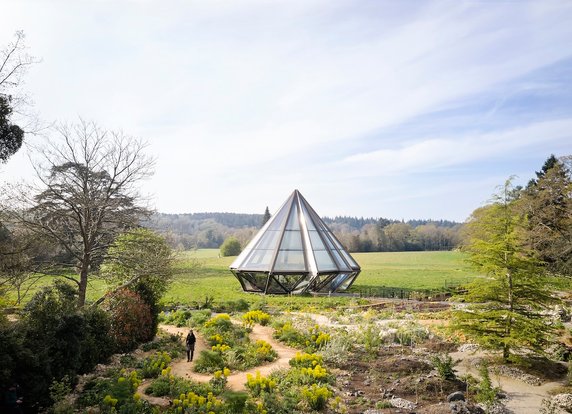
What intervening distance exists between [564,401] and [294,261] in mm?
17867

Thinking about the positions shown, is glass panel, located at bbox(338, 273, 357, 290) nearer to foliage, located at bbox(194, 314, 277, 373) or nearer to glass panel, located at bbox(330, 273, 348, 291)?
glass panel, located at bbox(330, 273, 348, 291)

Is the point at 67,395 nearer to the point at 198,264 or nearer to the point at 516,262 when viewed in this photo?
the point at 198,264

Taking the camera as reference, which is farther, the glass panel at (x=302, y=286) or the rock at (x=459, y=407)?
the glass panel at (x=302, y=286)

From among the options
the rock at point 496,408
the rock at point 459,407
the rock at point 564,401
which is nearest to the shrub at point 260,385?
the rock at point 459,407

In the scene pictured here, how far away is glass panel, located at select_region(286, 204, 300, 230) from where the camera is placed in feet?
91.0

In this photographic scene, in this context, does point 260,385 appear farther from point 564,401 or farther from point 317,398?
point 564,401

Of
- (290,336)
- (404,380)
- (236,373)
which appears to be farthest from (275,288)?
(404,380)

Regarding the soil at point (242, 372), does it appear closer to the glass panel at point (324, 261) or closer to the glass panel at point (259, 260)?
the glass panel at point (259, 260)

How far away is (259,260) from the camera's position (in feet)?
85.8

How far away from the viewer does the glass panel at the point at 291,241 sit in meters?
26.4

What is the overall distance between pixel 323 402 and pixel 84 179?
33.6ft

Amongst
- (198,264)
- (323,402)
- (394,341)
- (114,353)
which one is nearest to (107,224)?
(198,264)

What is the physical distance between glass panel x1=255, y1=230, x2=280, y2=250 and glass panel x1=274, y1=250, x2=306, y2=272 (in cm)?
93

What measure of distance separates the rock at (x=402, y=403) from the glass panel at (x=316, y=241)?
17472 mm
